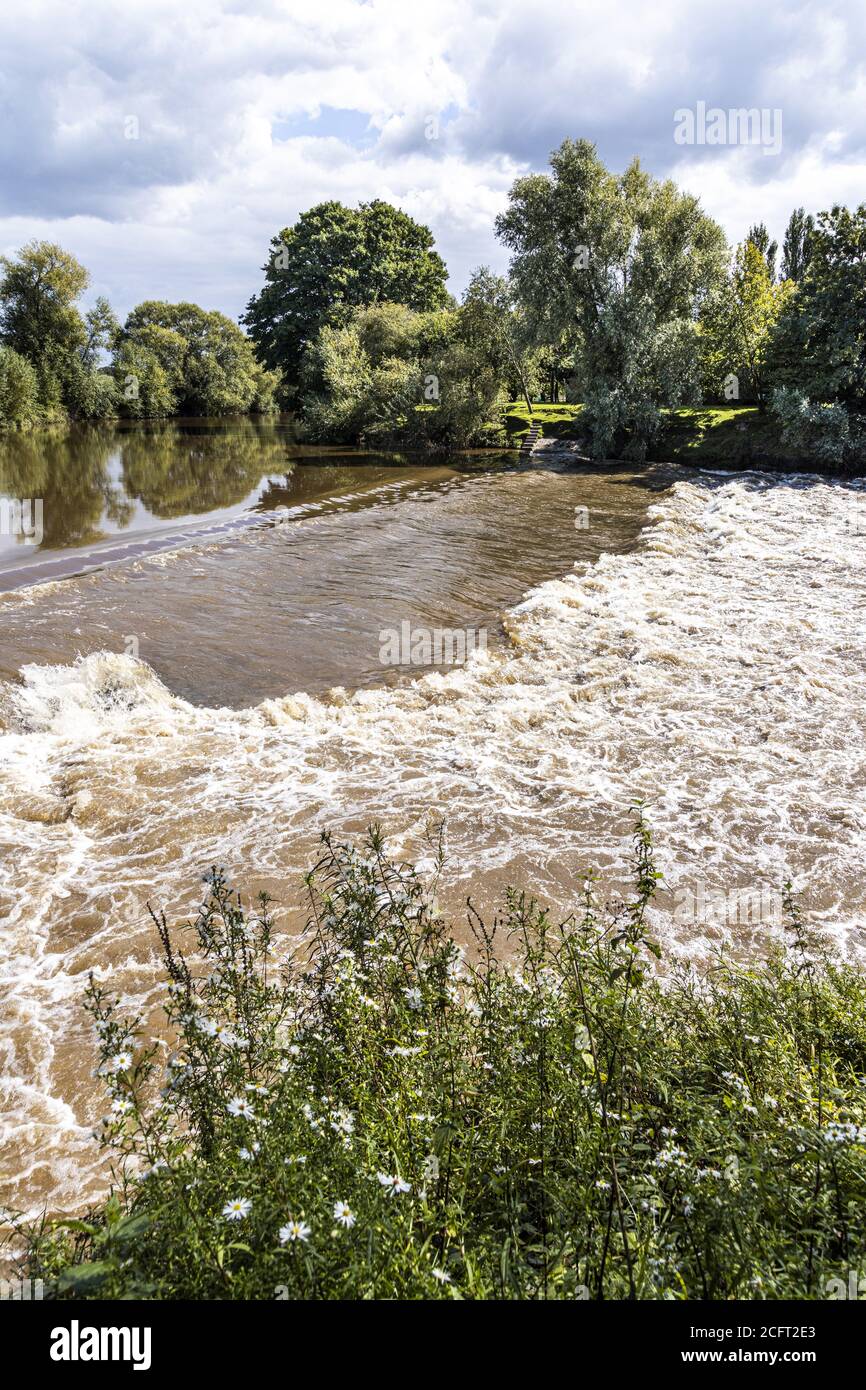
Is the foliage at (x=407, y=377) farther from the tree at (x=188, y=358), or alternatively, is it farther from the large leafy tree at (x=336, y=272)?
the tree at (x=188, y=358)

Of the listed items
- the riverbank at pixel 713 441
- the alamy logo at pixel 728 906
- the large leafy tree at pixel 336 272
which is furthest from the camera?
the large leafy tree at pixel 336 272

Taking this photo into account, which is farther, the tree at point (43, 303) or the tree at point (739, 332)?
the tree at point (43, 303)

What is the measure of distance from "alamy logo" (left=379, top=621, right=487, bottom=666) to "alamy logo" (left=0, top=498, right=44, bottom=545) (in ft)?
39.4

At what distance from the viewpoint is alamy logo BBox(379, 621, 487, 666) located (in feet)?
41.8

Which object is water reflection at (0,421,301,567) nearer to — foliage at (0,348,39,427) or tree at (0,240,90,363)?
foliage at (0,348,39,427)

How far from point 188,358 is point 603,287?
2033 inches

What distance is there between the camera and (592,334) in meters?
33.9

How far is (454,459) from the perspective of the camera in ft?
124

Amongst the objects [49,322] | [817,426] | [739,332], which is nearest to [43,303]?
[49,322]

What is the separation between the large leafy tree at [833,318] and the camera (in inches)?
1145

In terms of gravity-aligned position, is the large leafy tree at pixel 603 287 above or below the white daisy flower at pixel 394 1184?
above

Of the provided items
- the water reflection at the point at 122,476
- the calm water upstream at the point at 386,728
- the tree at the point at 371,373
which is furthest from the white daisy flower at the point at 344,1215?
the tree at the point at 371,373
